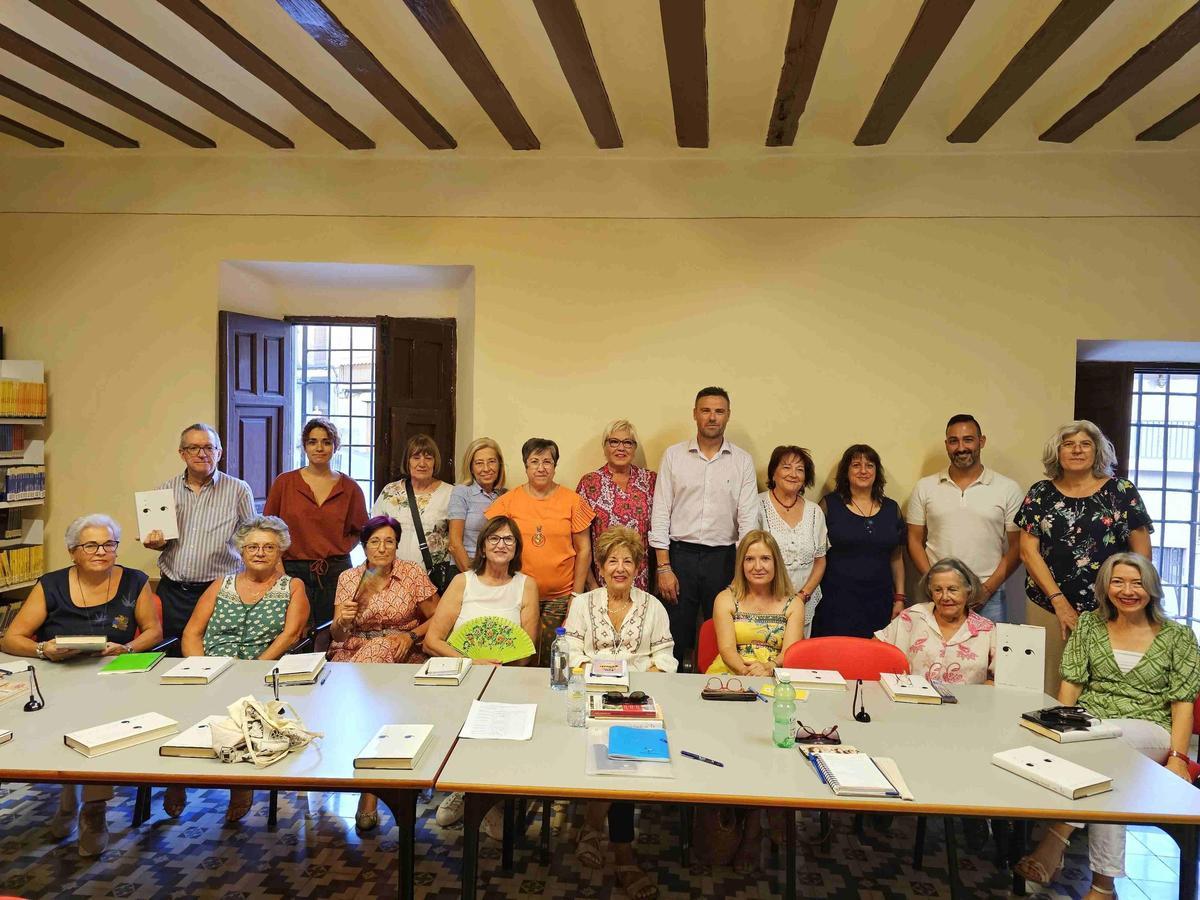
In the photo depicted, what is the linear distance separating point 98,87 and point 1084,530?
217 inches

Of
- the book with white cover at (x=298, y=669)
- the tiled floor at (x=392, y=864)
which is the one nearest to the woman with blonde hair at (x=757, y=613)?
the tiled floor at (x=392, y=864)

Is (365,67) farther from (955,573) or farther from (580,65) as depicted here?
(955,573)

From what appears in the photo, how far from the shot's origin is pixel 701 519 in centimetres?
443

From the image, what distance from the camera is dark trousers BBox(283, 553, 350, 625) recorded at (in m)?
4.43

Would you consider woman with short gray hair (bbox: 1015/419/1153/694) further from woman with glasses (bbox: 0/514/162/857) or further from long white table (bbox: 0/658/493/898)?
woman with glasses (bbox: 0/514/162/857)

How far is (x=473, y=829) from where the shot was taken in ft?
7.32

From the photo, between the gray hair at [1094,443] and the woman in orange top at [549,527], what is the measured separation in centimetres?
234

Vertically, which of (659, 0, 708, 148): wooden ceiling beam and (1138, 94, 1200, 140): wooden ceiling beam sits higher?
(1138, 94, 1200, 140): wooden ceiling beam

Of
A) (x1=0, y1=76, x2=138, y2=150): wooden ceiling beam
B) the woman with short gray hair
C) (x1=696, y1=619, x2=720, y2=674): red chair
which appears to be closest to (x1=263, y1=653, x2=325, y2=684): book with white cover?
(x1=696, y1=619, x2=720, y2=674): red chair

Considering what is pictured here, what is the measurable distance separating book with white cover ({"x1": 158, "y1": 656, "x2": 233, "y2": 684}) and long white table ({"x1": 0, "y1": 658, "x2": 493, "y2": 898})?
0.03 metres

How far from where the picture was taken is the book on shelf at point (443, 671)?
2.98 metres

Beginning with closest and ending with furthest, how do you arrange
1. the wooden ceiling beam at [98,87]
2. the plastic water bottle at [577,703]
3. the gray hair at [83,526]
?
1. the plastic water bottle at [577,703]
2. the gray hair at [83,526]
3. the wooden ceiling beam at [98,87]

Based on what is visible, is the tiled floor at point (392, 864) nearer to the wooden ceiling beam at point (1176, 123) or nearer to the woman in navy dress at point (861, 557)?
the woman in navy dress at point (861, 557)

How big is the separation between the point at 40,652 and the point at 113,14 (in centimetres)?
273
